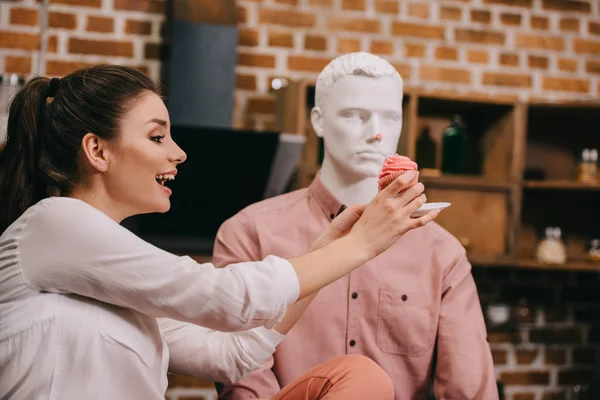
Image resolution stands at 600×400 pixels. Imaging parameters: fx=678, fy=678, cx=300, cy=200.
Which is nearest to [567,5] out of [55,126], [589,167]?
[589,167]

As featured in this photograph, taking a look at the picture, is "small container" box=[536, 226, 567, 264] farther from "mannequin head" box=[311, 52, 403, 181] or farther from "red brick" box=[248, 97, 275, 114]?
"mannequin head" box=[311, 52, 403, 181]

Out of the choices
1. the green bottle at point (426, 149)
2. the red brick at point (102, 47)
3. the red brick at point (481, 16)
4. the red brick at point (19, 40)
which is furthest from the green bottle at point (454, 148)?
the red brick at point (19, 40)

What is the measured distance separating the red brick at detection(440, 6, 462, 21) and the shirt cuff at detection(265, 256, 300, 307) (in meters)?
2.35

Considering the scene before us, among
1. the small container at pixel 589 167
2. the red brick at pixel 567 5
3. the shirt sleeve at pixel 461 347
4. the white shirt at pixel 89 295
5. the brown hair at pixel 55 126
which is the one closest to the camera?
the white shirt at pixel 89 295

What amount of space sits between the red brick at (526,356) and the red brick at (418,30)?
154cm

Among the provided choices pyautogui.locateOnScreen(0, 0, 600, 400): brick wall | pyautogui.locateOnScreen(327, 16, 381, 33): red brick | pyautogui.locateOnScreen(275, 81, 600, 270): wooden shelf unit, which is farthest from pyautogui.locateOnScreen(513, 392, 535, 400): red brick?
pyautogui.locateOnScreen(327, 16, 381, 33): red brick

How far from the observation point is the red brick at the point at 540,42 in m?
3.28

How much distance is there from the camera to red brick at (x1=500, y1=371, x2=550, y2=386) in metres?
3.20

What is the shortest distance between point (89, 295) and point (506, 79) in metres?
2.60

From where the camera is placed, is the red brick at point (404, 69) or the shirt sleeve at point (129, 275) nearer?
the shirt sleeve at point (129, 275)

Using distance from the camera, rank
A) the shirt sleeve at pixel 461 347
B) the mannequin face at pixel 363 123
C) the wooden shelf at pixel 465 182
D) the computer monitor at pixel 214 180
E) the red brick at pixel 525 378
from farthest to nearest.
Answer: the red brick at pixel 525 378, the wooden shelf at pixel 465 182, the computer monitor at pixel 214 180, the mannequin face at pixel 363 123, the shirt sleeve at pixel 461 347

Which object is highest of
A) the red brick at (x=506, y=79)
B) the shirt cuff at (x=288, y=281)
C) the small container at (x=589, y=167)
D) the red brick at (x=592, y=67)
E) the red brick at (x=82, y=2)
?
the red brick at (x=82, y=2)

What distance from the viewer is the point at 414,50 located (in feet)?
10.4

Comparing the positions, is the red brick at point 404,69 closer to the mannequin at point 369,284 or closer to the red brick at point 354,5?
the red brick at point 354,5
